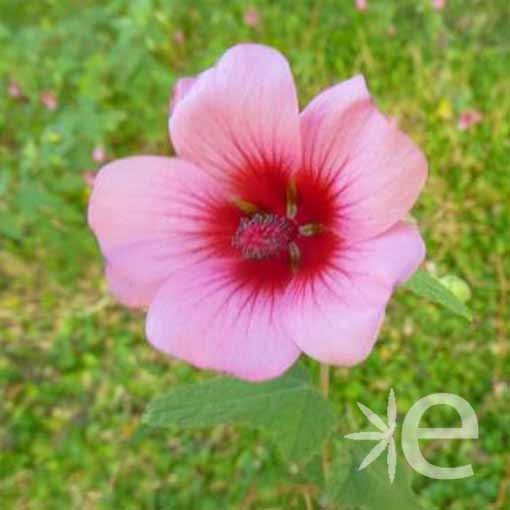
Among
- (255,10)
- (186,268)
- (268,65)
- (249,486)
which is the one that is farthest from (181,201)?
(255,10)

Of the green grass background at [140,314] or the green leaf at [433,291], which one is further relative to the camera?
the green grass background at [140,314]

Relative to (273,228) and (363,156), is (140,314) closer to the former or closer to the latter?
(273,228)

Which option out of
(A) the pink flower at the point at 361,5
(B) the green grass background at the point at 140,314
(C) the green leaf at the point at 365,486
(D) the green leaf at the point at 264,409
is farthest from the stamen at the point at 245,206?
(A) the pink flower at the point at 361,5

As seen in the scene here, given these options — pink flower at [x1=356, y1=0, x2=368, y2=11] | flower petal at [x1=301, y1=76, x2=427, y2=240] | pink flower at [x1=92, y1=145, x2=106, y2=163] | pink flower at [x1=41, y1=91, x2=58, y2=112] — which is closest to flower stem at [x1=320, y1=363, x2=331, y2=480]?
flower petal at [x1=301, y1=76, x2=427, y2=240]

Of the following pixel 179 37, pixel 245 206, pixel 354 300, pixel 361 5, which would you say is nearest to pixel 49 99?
pixel 179 37

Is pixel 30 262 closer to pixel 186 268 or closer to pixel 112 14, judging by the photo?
pixel 112 14

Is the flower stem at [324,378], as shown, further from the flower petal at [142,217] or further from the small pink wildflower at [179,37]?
the small pink wildflower at [179,37]
